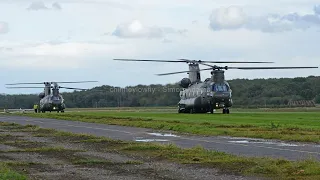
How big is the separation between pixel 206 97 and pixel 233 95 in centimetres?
4980

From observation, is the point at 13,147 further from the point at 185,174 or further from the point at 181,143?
the point at 185,174

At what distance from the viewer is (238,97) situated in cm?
11375

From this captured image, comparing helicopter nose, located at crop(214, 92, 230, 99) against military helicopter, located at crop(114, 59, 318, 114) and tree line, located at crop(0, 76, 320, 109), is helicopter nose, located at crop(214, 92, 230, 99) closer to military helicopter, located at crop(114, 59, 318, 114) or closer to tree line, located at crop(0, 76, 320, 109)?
military helicopter, located at crop(114, 59, 318, 114)

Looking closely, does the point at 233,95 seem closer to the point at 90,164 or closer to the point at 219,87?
the point at 219,87

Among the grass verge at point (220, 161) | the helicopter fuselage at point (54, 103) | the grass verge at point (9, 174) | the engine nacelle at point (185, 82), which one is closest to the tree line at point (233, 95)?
the helicopter fuselage at point (54, 103)

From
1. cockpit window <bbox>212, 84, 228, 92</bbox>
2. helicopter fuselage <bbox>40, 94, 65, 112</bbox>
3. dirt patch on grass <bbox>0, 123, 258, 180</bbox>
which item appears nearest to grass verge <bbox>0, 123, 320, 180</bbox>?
dirt patch on grass <bbox>0, 123, 258, 180</bbox>

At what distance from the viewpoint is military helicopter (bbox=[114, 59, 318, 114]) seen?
201ft

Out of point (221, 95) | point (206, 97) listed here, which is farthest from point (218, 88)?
point (206, 97)

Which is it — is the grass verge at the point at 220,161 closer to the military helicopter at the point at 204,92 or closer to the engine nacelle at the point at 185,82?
the military helicopter at the point at 204,92

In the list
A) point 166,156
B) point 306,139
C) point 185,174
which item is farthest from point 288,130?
point 185,174

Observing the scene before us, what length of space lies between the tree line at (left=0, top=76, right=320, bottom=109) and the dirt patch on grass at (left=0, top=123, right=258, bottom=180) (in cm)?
8546

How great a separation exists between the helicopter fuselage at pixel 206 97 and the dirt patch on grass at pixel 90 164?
36.9 m

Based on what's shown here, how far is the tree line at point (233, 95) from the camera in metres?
116

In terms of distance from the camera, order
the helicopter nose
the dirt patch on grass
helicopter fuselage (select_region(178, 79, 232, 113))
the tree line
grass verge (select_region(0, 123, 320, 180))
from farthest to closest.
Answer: the tree line → helicopter fuselage (select_region(178, 79, 232, 113)) → the helicopter nose → the dirt patch on grass → grass verge (select_region(0, 123, 320, 180))
